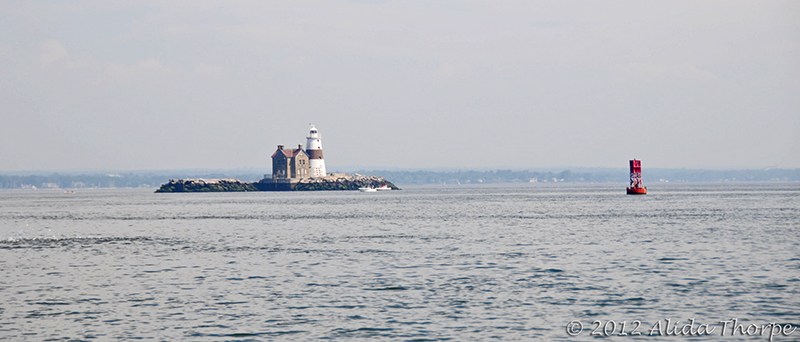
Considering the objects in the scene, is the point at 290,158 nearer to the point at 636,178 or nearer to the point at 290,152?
the point at 290,152

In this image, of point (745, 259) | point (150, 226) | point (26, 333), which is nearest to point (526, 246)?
point (745, 259)

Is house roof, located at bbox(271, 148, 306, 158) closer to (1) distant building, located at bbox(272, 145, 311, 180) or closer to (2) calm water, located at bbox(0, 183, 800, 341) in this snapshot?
(1) distant building, located at bbox(272, 145, 311, 180)

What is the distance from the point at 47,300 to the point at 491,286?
14.9 metres

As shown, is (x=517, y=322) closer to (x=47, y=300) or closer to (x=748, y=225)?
(x=47, y=300)

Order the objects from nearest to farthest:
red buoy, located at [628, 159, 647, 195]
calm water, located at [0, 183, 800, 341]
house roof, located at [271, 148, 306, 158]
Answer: calm water, located at [0, 183, 800, 341] < red buoy, located at [628, 159, 647, 195] < house roof, located at [271, 148, 306, 158]

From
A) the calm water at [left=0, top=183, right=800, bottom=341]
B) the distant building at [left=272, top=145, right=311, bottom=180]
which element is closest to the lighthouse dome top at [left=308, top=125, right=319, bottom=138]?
the distant building at [left=272, top=145, right=311, bottom=180]

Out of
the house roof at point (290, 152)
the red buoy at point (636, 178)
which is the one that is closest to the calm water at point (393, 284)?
the red buoy at point (636, 178)

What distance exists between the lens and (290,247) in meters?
44.4

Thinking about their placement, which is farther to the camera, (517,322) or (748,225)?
(748,225)

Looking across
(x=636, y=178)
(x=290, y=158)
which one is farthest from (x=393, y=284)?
(x=290, y=158)

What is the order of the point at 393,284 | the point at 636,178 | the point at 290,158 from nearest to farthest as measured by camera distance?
1. the point at 393,284
2. the point at 636,178
3. the point at 290,158

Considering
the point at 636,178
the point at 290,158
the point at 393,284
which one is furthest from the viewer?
the point at 290,158

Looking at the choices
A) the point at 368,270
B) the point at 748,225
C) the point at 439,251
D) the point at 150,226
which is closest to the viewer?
the point at 368,270

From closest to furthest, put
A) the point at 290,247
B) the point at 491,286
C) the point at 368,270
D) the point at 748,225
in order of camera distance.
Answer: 1. the point at 491,286
2. the point at 368,270
3. the point at 290,247
4. the point at 748,225
